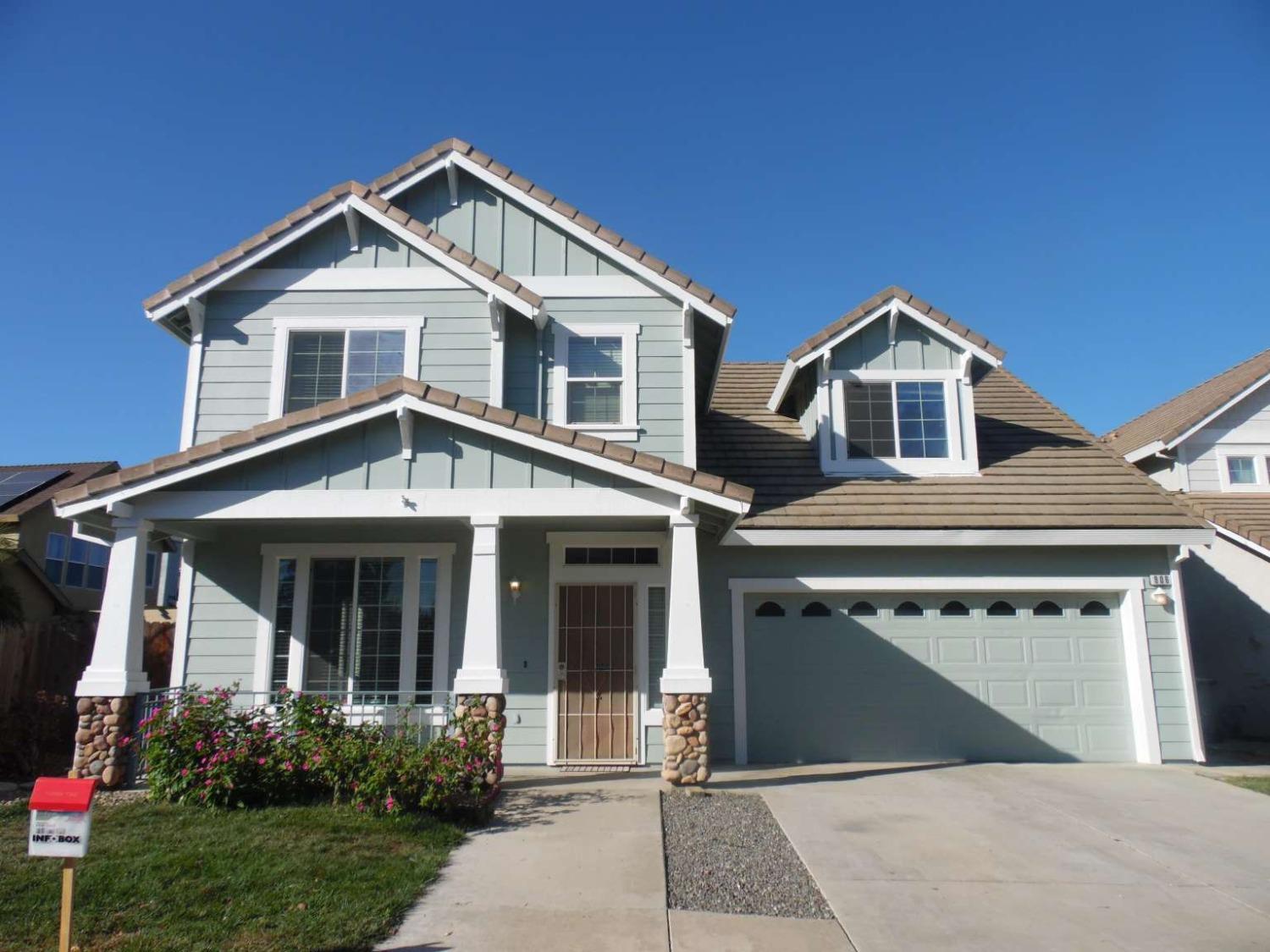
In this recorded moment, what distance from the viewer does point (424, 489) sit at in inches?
329

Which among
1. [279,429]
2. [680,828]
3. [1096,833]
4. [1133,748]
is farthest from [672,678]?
[1133,748]

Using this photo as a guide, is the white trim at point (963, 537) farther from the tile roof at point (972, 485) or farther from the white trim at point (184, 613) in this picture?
the white trim at point (184, 613)

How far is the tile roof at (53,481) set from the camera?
18.2m

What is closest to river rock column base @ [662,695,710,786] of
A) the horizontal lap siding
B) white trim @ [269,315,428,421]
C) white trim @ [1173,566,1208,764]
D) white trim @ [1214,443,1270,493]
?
the horizontal lap siding

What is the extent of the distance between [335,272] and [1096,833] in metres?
9.90

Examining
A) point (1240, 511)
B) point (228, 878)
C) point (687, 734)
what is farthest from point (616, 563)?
point (1240, 511)

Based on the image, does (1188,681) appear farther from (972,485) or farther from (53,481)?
(53,481)

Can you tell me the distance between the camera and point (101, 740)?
8016 millimetres

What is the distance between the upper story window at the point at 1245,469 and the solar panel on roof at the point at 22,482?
2323 cm

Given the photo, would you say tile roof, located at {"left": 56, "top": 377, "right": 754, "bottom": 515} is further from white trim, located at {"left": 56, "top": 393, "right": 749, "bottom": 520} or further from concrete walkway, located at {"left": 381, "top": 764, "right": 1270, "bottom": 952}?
concrete walkway, located at {"left": 381, "top": 764, "right": 1270, "bottom": 952}

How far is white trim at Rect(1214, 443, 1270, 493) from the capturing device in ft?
46.2

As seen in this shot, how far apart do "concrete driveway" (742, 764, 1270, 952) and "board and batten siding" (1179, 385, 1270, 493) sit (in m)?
6.44

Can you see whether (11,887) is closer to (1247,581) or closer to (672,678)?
(672,678)

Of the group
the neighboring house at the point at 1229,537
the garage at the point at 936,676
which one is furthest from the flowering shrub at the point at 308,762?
the neighboring house at the point at 1229,537
